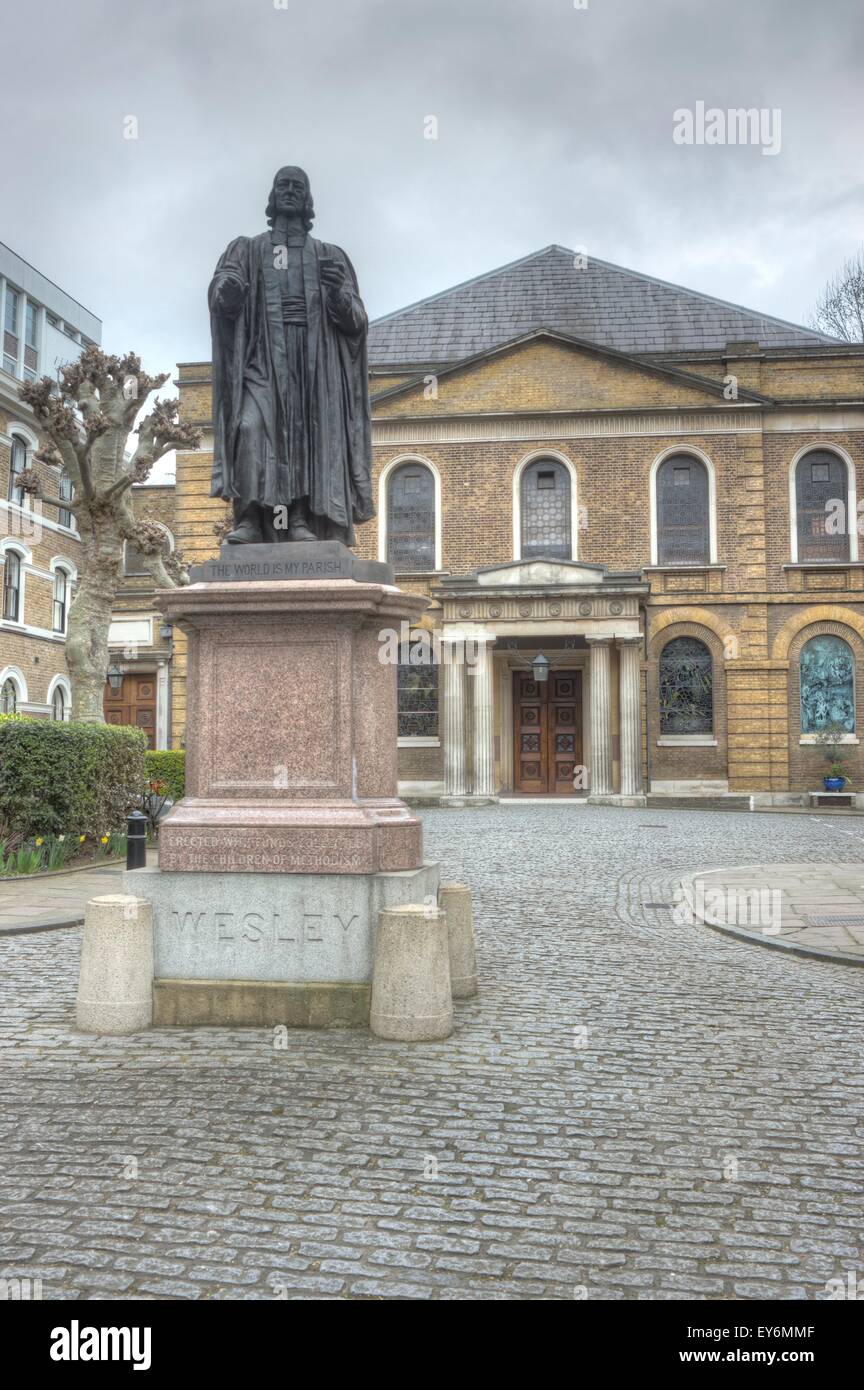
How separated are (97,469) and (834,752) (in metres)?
18.1

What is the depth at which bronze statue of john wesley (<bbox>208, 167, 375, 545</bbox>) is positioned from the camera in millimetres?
5602

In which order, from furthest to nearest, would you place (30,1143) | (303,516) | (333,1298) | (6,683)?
(6,683), (303,516), (30,1143), (333,1298)

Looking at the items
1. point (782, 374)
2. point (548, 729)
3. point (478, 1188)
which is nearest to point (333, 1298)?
point (478, 1188)

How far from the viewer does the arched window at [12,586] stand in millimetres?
30359

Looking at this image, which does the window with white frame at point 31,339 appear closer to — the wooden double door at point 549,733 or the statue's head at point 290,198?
the wooden double door at point 549,733

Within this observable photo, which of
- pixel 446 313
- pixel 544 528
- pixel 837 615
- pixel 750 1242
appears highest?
pixel 446 313

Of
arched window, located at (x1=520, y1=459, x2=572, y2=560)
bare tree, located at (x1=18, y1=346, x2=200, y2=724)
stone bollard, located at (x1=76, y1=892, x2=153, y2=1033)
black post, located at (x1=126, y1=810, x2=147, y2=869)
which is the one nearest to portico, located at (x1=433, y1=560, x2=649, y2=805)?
arched window, located at (x1=520, y1=459, x2=572, y2=560)

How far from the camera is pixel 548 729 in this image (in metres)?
26.8

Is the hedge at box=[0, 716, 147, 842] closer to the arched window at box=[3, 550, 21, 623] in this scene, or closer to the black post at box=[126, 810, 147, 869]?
the black post at box=[126, 810, 147, 869]

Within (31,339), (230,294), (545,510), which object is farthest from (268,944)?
(31,339)

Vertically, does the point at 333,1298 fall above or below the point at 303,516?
below

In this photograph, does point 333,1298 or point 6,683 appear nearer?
point 333,1298

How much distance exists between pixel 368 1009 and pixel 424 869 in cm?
77

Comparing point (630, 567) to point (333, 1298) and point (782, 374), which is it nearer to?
point (782, 374)
